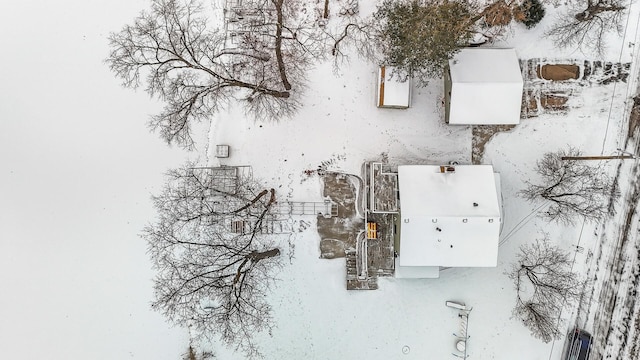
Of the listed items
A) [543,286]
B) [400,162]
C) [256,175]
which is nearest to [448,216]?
[400,162]

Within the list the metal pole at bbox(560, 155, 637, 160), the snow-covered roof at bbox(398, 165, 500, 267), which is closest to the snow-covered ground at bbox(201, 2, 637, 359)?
the metal pole at bbox(560, 155, 637, 160)

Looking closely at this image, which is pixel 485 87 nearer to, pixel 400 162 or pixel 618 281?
pixel 400 162

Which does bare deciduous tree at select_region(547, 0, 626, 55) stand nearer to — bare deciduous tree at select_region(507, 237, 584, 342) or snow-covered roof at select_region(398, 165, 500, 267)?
snow-covered roof at select_region(398, 165, 500, 267)

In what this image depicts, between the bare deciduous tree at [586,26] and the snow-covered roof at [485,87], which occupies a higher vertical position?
the bare deciduous tree at [586,26]

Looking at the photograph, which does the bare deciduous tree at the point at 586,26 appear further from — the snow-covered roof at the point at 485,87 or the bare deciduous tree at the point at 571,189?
the bare deciduous tree at the point at 571,189

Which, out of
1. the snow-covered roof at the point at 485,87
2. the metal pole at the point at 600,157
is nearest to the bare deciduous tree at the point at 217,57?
the snow-covered roof at the point at 485,87

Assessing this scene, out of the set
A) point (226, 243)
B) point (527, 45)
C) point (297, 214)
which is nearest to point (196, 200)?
point (226, 243)
